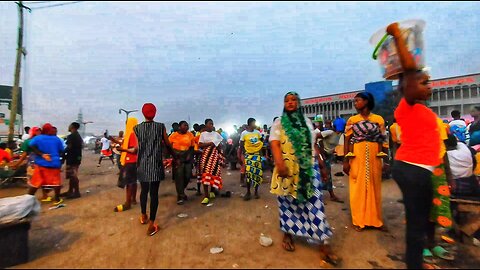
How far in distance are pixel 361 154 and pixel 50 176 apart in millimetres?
6315

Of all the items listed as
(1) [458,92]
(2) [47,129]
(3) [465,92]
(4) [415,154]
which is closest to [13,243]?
(2) [47,129]

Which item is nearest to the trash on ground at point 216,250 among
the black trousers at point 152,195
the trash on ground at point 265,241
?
the trash on ground at point 265,241

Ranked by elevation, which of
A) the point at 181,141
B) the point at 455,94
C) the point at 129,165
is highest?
the point at 455,94

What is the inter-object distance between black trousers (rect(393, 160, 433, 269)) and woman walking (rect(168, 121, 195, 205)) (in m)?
4.66

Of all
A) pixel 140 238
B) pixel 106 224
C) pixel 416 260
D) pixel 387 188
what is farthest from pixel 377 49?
pixel 387 188

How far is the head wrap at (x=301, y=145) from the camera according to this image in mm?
3104

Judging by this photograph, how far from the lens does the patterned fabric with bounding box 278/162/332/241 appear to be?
3127 mm

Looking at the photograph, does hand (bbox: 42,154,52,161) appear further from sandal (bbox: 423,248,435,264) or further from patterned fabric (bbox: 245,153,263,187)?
sandal (bbox: 423,248,435,264)

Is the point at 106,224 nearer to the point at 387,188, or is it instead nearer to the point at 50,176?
the point at 50,176

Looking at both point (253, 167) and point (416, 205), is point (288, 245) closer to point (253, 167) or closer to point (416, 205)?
point (416, 205)

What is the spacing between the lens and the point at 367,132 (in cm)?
405

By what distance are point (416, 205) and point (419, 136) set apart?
604mm

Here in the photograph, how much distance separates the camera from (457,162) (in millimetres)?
3719

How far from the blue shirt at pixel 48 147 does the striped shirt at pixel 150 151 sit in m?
2.89
